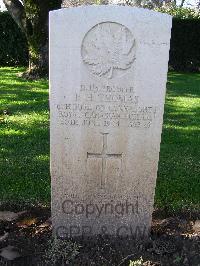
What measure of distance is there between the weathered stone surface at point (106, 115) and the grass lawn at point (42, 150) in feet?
2.53

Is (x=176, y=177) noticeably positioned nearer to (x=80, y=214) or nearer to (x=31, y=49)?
(x=80, y=214)

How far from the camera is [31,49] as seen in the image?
435 inches

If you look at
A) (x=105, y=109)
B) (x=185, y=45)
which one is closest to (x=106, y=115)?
(x=105, y=109)

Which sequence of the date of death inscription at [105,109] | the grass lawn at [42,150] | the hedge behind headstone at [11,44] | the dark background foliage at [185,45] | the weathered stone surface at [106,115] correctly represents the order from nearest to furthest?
the weathered stone surface at [106,115] → the date of death inscription at [105,109] → the grass lawn at [42,150] → the hedge behind headstone at [11,44] → the dark background foliage at [185,45]

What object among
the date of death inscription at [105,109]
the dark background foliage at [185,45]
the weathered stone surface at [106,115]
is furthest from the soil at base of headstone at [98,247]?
the dark background foliage at [185,45]

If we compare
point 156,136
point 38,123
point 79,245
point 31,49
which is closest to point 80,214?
point 79,245

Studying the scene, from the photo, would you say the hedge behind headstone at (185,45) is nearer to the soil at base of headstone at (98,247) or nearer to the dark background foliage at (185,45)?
the dark background foliage at (185,45)

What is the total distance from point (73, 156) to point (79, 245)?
2.26ft

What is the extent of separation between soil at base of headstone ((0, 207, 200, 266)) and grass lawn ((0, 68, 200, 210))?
424mm

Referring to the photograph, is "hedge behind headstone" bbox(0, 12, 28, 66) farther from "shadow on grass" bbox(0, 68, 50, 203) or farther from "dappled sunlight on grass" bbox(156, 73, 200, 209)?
"dappled sunlight on grass" bbox(156, 73, 200, 209)

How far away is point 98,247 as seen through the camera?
12.0ft

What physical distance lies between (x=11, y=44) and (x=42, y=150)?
399 inches

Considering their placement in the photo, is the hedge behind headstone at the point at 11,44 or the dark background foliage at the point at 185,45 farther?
the dark background foliage at the point at 185,45

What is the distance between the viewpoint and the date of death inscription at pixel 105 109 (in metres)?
3.49
